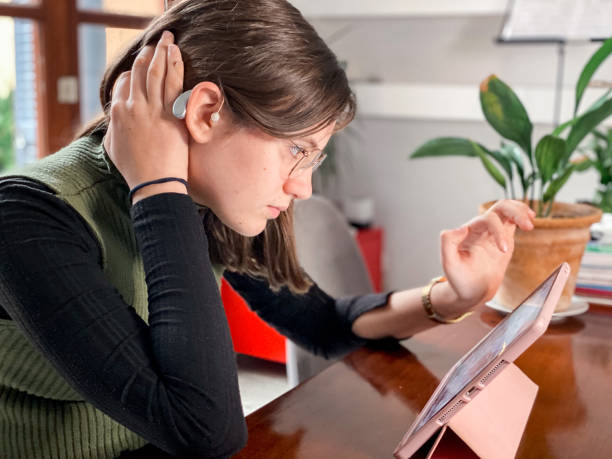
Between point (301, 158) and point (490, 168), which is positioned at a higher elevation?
point (301, 158)

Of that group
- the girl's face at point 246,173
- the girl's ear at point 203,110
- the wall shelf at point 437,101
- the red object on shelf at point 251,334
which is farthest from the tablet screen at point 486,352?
the wall shelf at point 437,101

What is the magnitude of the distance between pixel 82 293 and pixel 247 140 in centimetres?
24

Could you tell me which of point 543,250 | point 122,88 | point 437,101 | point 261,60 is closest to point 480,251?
point 543,250

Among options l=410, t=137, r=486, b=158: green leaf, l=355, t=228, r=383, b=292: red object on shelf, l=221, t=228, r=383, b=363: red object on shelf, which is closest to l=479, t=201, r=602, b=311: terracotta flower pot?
l=410, t=137, r=486, b=158: green leaf

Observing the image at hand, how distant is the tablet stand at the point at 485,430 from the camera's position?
0.72m

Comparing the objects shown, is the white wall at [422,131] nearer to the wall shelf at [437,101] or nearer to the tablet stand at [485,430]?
the wall shelf at [437,101]

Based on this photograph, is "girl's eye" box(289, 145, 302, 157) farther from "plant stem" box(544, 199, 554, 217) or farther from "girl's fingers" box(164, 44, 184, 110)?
"plant stem" box(544, 199, 554, 217)

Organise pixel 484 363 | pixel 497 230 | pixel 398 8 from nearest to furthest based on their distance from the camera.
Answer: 1. pixel 484 363
2. pixel 497 230
3. pixel 398 8

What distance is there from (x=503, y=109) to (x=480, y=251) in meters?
0.27

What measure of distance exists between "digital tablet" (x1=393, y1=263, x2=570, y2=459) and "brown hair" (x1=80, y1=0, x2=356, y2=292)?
31 centimetres

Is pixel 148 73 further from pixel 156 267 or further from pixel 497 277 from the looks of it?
pixel 497 277

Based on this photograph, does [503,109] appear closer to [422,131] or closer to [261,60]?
[261,60]

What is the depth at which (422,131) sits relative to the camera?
3236mm

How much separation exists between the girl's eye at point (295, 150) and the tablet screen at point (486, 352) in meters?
0.31
